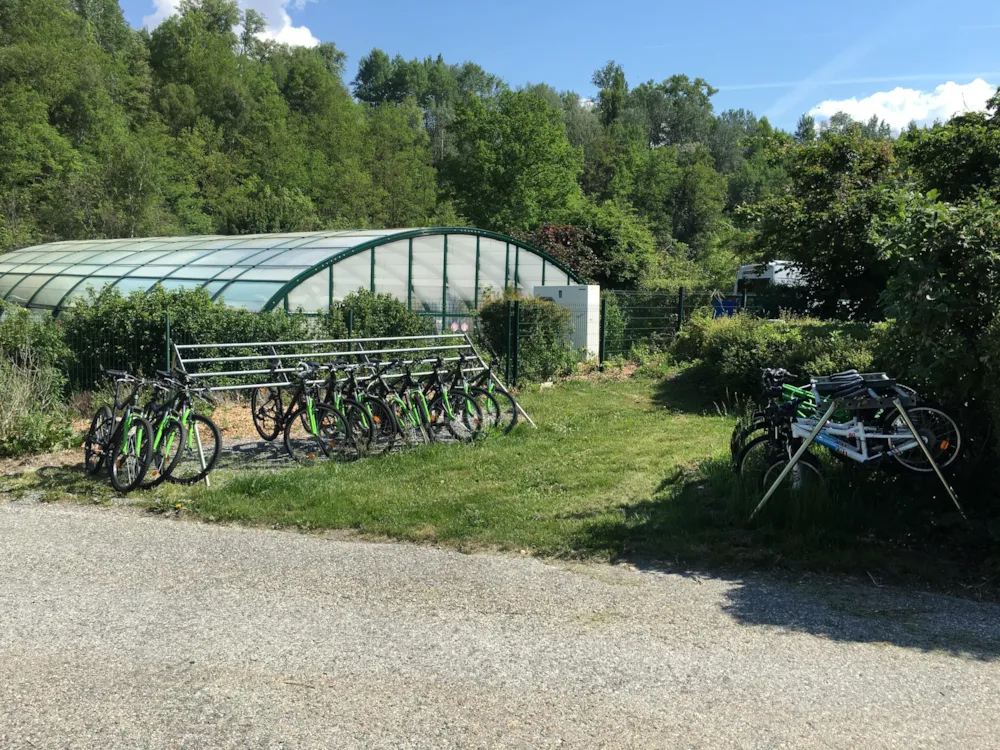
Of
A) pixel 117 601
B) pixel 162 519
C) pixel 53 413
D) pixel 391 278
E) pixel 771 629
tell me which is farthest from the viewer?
pixel 391 278

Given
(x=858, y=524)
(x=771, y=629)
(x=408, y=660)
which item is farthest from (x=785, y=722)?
(x=858, y=524)

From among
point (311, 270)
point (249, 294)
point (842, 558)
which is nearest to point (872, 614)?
point (842, 558)

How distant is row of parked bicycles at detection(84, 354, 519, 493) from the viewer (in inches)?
290

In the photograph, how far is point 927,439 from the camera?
555cm

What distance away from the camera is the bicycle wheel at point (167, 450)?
732cm

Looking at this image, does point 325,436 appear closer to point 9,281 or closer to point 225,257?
point 225,257

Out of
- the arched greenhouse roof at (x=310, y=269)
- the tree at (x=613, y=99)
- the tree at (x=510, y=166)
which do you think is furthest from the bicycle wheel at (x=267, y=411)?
the tree at (x=613, y=99)

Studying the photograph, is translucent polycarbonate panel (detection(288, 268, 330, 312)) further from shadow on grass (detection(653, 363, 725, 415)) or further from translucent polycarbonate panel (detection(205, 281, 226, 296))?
shadow on grass (detection(653, 363, 725, 415))

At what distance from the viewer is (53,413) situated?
9703 millimetres

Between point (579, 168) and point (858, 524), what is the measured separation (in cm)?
4132

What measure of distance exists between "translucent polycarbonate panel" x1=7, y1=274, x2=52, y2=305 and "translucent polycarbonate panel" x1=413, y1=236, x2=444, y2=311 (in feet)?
32.2

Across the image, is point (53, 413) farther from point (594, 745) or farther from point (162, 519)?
point (594, 745)

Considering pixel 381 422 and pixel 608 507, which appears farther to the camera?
pixel 381 422

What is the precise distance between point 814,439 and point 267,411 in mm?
6238
